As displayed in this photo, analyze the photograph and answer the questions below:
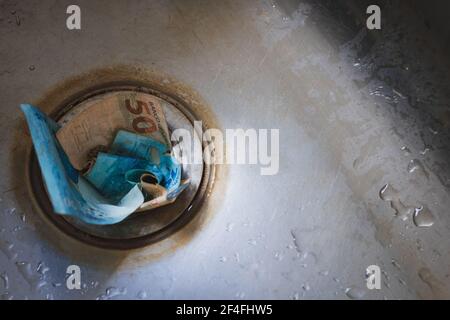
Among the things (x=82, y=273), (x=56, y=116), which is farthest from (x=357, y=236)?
(x=56, y=116)

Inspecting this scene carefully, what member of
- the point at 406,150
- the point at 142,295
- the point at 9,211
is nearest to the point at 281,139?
the point at 406,150

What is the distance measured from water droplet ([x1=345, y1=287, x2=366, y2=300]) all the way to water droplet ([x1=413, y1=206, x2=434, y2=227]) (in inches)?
6.1

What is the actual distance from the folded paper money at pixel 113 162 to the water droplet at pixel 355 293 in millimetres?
329

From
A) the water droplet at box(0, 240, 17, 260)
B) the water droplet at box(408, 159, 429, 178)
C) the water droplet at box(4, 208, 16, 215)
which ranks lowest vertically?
the water droplet at box(0, 240, 17, 260)

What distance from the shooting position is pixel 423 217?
36.4 inches

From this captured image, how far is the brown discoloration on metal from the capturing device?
91 centimetres

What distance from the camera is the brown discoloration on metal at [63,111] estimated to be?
911 millimetres

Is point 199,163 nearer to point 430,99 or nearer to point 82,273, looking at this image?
point 82,273

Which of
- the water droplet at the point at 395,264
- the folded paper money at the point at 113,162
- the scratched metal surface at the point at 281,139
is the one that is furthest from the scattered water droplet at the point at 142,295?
the water droplet at the point at 395,264

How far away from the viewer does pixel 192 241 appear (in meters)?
0.92

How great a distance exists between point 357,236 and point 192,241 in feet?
0.93

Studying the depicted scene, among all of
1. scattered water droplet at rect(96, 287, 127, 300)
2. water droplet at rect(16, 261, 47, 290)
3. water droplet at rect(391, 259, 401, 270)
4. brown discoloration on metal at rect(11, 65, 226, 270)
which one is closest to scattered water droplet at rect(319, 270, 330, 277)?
water droplet at rect(391, 259, 401, 270)

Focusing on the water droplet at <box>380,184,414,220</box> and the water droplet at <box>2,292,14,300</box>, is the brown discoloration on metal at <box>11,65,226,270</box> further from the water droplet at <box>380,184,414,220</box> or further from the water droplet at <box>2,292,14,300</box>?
the water droplet at <box>380,184,414,220</box>

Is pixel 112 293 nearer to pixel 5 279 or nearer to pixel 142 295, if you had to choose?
pixel 142 295
